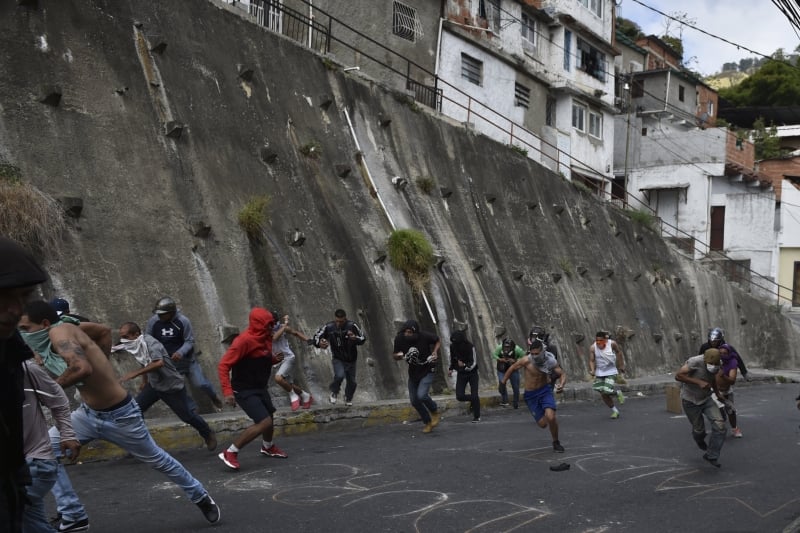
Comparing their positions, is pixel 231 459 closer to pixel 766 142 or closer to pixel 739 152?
pixel 739 152

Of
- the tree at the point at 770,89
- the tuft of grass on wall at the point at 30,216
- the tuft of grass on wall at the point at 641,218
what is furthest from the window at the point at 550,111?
the tree at the point at 770,89

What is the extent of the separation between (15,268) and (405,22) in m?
25.1

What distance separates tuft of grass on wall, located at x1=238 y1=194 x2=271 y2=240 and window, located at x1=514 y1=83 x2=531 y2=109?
64.7 ft

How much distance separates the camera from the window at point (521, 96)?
105 feet

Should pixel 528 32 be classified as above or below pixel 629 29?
below

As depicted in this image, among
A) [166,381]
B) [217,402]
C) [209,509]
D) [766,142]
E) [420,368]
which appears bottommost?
[209,509]

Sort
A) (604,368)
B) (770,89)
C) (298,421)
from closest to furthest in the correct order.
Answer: (298,421)
(604,368)
(770,89)

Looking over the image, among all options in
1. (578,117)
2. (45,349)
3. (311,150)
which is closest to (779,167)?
(578,117)

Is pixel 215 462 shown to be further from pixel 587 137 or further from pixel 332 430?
pixel 587 137

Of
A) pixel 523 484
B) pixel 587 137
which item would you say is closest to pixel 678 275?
pixel 587 137

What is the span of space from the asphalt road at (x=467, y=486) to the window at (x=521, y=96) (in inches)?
856

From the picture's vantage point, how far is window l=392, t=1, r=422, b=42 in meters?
26.6

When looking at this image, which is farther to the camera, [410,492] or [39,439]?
[410,492]

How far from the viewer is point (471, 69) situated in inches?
1169
